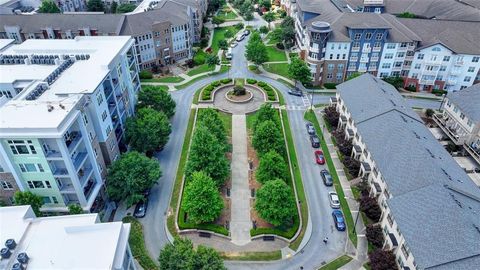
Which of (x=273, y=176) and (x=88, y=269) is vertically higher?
(x=88, y=269)

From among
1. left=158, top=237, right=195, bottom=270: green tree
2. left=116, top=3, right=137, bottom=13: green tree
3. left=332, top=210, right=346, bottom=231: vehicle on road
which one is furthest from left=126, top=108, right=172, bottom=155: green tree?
left=116, top=3, right=137, bottom=13: green tree

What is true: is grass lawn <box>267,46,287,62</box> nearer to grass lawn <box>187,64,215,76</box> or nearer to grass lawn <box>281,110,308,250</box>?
grass lawn <box>187,64,215,76</box>

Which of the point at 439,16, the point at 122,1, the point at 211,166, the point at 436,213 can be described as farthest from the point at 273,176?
the point at 122,1

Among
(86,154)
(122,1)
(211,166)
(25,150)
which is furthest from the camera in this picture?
(122,1)

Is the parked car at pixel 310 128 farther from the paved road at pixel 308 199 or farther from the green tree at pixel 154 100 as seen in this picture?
the green tree at pixel 154 100

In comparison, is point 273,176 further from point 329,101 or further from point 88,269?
point 329,101

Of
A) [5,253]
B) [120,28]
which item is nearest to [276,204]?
[5,253]

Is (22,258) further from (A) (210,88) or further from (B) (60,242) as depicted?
(A) (210,88)

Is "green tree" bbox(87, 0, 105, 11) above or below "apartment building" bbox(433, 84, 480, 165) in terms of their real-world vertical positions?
above
